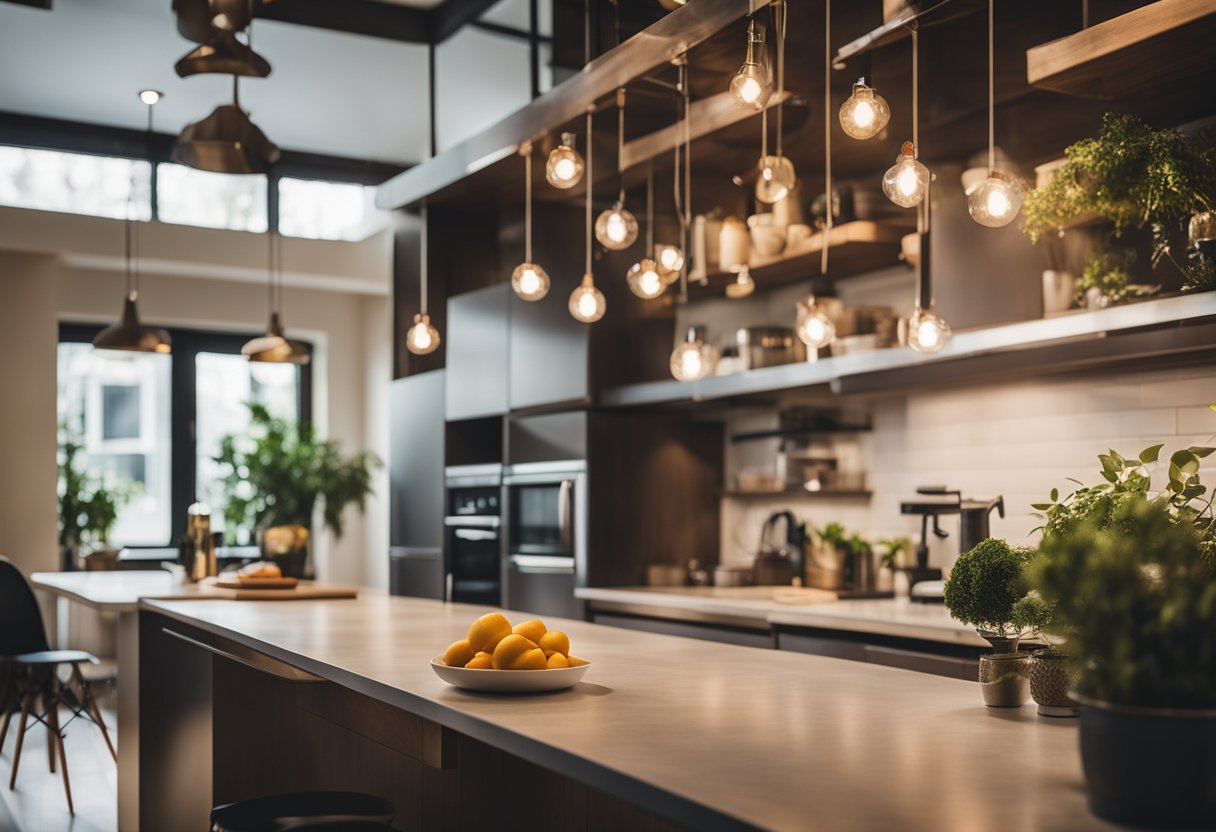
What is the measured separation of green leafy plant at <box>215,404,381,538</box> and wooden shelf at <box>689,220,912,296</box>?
4642mm

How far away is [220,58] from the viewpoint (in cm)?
394

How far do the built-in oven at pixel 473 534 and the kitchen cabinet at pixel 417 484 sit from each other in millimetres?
69

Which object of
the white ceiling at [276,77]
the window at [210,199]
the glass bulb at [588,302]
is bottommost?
the glass bulb at [588,302]

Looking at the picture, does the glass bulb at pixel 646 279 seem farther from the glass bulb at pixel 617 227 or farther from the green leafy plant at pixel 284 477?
the green leafy plant at pixel 284 477

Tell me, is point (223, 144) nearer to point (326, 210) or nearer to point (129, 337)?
point (129, 337)

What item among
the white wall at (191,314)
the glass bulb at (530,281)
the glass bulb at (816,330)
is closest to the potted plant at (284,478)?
the white wall at (191,314)

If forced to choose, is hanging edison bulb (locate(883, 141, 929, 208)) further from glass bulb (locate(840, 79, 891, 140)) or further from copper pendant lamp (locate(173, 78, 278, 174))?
copper pendant lamp (locate(173, 78, 278, 174))

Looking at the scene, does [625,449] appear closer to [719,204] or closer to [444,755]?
[719,204]

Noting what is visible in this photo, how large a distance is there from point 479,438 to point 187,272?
3532 mm

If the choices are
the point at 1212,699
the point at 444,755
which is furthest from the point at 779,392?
the point at 1212,699

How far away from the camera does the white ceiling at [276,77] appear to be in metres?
6.60

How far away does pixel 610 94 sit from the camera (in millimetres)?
3953

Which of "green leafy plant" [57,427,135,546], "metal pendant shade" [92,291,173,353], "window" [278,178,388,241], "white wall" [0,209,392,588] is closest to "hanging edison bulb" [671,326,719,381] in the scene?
"metal pendant shade" [92,291,173,353]

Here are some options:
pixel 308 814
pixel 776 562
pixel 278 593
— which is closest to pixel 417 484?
pixel 278 593
